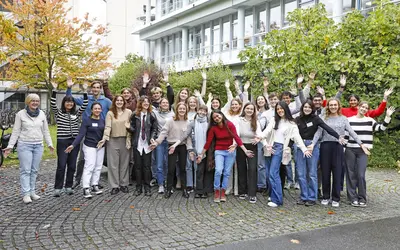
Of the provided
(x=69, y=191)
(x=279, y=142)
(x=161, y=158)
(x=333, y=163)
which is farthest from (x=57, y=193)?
(x=333, y=163)

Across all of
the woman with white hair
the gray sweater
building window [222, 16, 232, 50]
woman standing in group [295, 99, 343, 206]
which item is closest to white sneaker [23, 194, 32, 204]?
the woman with white hair

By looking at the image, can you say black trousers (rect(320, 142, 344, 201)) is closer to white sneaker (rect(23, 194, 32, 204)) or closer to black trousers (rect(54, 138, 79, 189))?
black trousers (rect(54, 138, 79, 189))

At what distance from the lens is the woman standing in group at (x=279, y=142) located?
6.87 metres

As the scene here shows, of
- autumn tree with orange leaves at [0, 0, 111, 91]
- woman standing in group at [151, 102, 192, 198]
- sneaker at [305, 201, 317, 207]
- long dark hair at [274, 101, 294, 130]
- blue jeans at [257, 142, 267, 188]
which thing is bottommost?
sneaker at [305, 201, 317, 207]

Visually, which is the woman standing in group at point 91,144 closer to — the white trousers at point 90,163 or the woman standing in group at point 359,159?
the white trousers at point 90,163

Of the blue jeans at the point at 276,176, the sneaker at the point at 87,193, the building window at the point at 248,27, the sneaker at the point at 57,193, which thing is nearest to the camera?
the blue jeans at the point at 276,176

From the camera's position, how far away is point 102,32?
89.9ft

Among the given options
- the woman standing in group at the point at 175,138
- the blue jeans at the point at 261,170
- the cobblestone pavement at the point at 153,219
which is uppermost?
the woman standing in group at the point at 175,138

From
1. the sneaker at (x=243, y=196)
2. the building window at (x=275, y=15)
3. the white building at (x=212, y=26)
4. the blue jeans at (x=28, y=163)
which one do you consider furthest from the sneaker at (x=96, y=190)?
the building window at (x=275, y=15)

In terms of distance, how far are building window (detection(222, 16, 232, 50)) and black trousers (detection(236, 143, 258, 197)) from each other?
2017 cm

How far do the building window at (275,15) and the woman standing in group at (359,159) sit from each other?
16573mm

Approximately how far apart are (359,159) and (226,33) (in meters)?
21.9

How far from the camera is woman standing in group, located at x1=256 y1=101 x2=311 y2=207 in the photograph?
687 cm

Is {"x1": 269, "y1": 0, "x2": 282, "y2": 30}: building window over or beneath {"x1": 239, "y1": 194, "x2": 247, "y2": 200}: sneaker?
over
